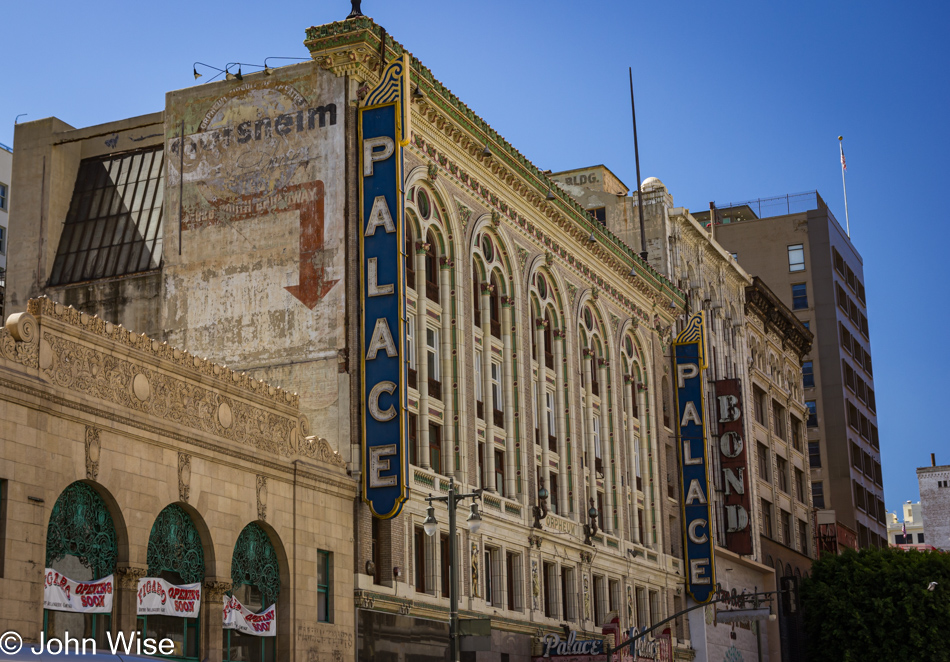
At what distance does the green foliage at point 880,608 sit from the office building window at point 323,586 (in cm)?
4496

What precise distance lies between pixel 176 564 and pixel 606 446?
2967 centimetres

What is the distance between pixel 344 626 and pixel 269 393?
7027mm

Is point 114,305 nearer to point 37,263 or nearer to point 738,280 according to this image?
point 37,263

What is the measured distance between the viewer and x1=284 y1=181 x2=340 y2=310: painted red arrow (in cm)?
4012

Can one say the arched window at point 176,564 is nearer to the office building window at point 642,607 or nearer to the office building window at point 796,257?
the office building window at point 642,607

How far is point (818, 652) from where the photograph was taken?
7538cm

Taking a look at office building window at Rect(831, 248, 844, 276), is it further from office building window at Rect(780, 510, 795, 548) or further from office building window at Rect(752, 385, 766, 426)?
office building window at Rect(780, 510, 795, 548)

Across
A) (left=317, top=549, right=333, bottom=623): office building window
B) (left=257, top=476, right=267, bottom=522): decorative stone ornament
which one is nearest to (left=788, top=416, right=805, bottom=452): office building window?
(left=317, top=549, right=333, bottom=623): office building window

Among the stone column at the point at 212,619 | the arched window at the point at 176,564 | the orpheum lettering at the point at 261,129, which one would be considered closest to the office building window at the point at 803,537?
the orpheum lettering at the point at 261,129

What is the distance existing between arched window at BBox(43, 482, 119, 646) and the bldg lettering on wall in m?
48.5

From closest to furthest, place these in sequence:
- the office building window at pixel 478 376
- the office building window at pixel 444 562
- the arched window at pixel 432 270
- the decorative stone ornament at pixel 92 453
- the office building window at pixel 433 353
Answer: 1. the decorative stone ornament at pixel 92 453
2. the office building window at pixel 444 562
3. the office building window at pixel 433 353
4. the arched window at pixel 432 270
5. the office building window at pixel 478 376

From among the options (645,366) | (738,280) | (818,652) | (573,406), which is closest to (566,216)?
(573,406)

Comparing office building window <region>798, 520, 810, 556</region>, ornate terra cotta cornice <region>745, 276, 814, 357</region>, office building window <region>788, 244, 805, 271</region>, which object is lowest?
office building window <region>798, 520, 810, 556</region>

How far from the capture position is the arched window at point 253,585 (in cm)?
3300
